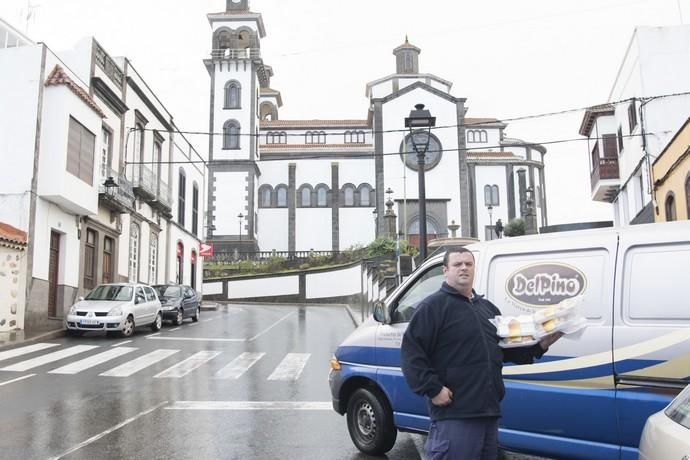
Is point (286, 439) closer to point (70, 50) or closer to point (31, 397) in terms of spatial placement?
point (31, 397)

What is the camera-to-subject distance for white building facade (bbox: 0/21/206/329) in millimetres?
18297

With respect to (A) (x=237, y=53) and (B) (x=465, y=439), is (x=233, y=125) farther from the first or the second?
(B) (x=465, y=439)

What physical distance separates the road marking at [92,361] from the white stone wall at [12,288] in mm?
4108

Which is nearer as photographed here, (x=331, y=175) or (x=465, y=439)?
(x=465, y=439)

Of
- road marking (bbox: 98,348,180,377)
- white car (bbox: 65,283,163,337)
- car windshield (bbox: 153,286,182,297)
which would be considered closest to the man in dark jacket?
road marking (bbox: 98,348,180,377)

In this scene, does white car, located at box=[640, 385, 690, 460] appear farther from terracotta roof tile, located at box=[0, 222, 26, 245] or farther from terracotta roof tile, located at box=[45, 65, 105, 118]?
terracotta roof tile, located at box=[45, 65, 105, 118]

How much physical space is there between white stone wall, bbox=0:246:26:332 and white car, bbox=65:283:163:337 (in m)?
1.28

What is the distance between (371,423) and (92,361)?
330 inches

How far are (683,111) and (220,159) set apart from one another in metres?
42.2

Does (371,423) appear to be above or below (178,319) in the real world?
below

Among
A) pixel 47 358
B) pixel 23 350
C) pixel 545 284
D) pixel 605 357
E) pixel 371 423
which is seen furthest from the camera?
pixel 23 350

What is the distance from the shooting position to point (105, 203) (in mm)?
23000

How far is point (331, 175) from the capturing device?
60.3 m

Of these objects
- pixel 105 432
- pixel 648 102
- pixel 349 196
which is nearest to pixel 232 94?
pixel 349 196
